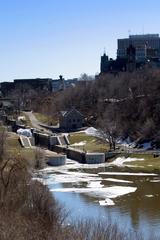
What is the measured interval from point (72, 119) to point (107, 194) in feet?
175

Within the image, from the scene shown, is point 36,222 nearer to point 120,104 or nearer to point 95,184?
point 95,184

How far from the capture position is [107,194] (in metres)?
47.4

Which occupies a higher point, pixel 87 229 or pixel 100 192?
pixel 87 229

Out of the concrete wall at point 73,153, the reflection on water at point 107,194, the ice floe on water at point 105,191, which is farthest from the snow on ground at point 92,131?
the ice floe on water at point 105,191

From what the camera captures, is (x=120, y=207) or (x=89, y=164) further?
(x=89, y=164)

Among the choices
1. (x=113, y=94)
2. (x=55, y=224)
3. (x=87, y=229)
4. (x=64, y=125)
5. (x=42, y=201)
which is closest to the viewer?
(x=87, y=229)

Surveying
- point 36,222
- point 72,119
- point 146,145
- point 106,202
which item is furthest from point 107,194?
point 72,119

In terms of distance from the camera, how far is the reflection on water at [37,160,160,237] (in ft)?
124

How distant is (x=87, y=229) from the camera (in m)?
21.7

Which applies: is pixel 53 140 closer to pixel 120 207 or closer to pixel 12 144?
pixel 12 144

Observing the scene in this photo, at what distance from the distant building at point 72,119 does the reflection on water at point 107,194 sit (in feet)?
107

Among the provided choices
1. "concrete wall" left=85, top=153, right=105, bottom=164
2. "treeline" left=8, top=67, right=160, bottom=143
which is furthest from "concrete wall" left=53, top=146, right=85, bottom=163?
"treeline" left=8, top=67, right=160, bottom=143

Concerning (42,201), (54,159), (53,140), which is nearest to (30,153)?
(54,159)

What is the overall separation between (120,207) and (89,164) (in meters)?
28.0
